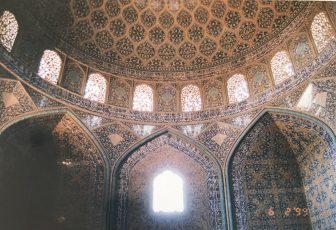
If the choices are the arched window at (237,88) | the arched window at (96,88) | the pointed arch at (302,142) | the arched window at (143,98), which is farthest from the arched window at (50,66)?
the pointed arch at (302,142)

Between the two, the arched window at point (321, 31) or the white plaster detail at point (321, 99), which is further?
the arched window at point (321, 31)

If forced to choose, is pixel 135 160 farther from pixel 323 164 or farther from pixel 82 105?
pixel 323 164

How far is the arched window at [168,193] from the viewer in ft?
41.8

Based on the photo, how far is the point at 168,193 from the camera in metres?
13.1

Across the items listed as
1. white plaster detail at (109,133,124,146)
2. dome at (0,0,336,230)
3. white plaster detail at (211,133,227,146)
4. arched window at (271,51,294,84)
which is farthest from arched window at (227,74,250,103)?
white plaster detail at (109,133,124,146)

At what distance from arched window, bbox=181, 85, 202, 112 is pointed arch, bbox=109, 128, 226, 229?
1.44 m

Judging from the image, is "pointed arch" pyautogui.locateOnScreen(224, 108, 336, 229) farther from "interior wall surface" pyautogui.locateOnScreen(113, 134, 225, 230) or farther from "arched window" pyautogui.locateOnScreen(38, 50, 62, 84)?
"arched window" pyautogui.locateOnScreen(38, 50, 62, 84)

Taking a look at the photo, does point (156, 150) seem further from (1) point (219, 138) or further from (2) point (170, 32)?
(2) point (170, 32)

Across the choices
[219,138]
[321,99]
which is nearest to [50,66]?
[219,138]

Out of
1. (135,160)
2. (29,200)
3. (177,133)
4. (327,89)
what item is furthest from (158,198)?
(327,89)

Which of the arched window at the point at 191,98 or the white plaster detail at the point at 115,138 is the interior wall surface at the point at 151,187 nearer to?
Result: the white plaster detail at the point at 115,138

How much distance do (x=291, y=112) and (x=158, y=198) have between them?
223 inches

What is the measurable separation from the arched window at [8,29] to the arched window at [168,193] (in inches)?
273

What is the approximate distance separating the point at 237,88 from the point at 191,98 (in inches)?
77.0
